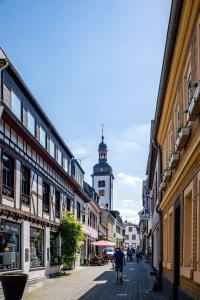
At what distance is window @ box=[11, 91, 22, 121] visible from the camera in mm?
18166

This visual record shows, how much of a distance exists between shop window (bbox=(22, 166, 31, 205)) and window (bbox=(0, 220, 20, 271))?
53.0 inches

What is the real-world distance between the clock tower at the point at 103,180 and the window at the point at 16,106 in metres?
74.9

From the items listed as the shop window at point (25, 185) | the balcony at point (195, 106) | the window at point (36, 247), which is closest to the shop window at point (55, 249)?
the window at point (36, 247)

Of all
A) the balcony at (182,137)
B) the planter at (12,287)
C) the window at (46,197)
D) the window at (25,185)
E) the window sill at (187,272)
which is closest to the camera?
the balcony at (182,137)

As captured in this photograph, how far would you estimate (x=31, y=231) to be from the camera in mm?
20969

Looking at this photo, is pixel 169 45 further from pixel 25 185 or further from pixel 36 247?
pixel 36 247

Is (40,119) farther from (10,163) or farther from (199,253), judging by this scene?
(199,253)

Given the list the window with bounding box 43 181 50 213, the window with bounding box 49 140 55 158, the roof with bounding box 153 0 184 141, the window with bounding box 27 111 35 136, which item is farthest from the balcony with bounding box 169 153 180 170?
the window with bounding box 49 140 55 158

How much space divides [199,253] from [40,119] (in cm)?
1537

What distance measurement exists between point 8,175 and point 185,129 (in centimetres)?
956

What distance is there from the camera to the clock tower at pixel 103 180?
3718 inches

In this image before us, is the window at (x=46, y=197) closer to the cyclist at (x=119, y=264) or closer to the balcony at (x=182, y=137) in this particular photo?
the cyclist at (x=119, y=264)

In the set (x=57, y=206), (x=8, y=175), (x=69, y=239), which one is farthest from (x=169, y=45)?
(x=69, y=239)

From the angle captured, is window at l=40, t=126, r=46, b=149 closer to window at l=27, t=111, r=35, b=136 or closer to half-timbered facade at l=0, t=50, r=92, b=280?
half-timbered facade at l=0, t=50, r=92, b=280
